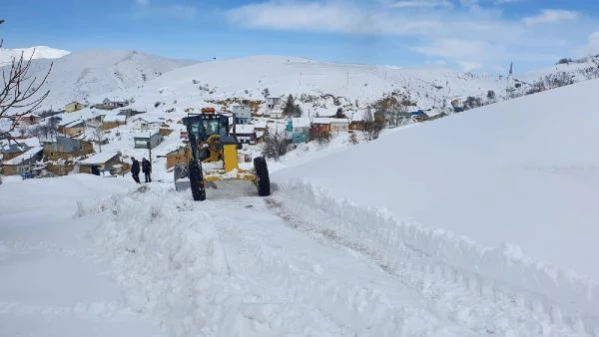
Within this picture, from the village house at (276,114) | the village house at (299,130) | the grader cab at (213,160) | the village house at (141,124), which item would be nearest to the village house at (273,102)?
the village house at (276,114)

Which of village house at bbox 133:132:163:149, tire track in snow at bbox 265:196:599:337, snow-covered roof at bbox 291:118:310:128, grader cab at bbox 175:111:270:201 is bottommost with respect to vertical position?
village house at bbox 133:132:163:149

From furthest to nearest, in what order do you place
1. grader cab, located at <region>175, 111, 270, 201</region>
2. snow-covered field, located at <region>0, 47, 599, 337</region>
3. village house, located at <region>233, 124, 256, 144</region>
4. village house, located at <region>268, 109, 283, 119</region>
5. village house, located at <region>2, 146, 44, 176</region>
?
village house, located at <region>268, 109, 283, 119</region>, village house, located at <region>233, 124, 256, 144</region>, village house, located at <region>2, 146, 44, 176</region>, grader cab, located at <region>175, 111, 270, 201</region>, snow-covered field, located at <region>0, 47, 599, 337</region>

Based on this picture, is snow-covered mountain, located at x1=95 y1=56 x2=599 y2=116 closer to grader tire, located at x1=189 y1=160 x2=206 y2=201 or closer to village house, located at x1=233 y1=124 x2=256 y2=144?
village house, located at x1=233 y1=124 x2=256 y2=144

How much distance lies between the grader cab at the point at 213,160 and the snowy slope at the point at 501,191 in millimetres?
967

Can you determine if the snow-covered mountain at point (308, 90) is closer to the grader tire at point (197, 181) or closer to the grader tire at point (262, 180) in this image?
the grader tire at point (262, 180)

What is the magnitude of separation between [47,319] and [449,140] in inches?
382

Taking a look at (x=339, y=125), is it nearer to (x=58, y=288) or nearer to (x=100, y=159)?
(x=100, y=159)

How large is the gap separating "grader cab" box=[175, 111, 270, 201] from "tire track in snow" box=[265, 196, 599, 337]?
5819 millimetres

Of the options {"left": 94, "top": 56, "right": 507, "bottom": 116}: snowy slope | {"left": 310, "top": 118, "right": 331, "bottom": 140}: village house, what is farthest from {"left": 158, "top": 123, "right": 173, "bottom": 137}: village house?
{"left": 94, "top": 56, "right": 507, "bottom": 116}: snowy slope

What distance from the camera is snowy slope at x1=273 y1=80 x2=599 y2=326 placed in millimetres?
5461

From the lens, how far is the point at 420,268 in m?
6.45

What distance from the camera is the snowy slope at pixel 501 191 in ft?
17.9

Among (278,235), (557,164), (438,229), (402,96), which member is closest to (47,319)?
(278,235)

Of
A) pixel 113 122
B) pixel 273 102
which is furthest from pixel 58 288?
pixel 273 102
